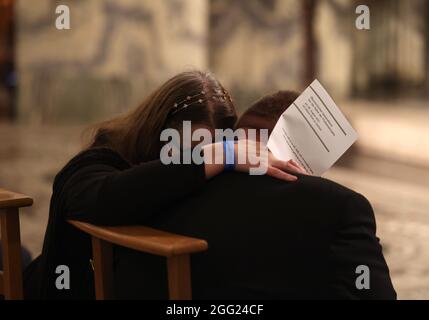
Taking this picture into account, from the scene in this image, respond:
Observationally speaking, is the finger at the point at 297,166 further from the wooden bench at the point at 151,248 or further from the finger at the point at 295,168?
the wooden bench at the point at 151,248

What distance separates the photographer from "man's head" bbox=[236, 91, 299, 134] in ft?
5.99

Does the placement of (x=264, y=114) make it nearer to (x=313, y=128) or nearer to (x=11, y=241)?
(x=313, y=128)

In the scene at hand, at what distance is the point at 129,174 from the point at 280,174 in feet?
1.13

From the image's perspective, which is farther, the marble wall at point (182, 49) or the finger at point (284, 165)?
the marble wall at point (182, 49)

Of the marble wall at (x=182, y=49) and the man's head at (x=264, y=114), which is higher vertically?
the marble wall at (x=182, y=49)

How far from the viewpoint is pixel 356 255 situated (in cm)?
155

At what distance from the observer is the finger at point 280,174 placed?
1.59 metres

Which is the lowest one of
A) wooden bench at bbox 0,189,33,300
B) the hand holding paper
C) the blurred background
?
wooden bench at bbox 0,189,33,300

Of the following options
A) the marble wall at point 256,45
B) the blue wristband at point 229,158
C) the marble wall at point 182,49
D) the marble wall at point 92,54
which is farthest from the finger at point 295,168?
the marble wall at point 256,45

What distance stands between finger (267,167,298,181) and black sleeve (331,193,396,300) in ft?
0.41

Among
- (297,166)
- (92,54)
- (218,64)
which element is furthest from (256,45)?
(297,166)

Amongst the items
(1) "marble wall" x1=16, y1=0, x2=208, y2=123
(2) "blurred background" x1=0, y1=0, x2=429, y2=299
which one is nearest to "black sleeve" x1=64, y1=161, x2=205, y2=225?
(2) "blurred background" x1=0, y1=0, x2=429, y2=299

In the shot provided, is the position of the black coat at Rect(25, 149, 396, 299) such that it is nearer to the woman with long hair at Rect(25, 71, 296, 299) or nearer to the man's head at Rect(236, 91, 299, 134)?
the woman with long hair at Rect(25, 71, 296, 299)
